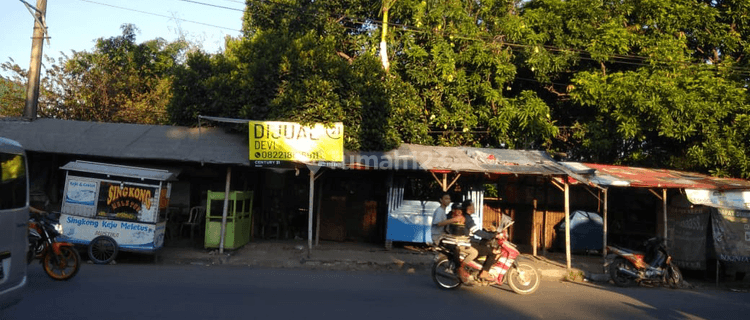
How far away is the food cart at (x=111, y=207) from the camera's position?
39.1ft

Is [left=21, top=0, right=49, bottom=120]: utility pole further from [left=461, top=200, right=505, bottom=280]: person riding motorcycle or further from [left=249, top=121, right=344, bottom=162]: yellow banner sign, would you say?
[left=461, top=200, right=505, bottom=280]: person riding motorcycle

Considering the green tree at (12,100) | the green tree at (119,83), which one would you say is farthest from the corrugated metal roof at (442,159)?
the green tree at (12,100)

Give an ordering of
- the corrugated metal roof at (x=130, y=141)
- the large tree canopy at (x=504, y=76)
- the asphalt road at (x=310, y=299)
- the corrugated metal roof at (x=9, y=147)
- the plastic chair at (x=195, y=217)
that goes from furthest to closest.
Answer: the plastic chair at (x=195, y=217)
the large tree canopy at (x=504, y=76)
the corrugated metal roof at (x=130, y=141)
the asphalt road at (x=310, y=299)
the corrugated metal roof at (x=9, y=147)

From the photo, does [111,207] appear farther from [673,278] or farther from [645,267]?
[673,278]

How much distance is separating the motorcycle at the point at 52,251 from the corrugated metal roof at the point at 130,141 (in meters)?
4.07

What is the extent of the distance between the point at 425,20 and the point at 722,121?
9.20 metres

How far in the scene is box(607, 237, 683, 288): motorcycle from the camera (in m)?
12.1

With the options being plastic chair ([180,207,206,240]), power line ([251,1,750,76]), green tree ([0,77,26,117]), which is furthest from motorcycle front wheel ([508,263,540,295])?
green tree ([0,77,26,117])

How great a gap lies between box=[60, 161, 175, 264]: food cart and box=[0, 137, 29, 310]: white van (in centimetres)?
639

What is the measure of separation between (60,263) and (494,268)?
696 centimetres

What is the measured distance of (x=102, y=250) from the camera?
11.8m

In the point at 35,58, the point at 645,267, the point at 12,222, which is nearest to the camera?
the point at 12,222

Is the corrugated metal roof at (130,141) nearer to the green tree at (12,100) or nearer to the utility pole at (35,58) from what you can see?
the utility pole at (35,58)

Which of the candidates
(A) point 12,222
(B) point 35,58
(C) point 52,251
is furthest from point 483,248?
(B) point 35,58
